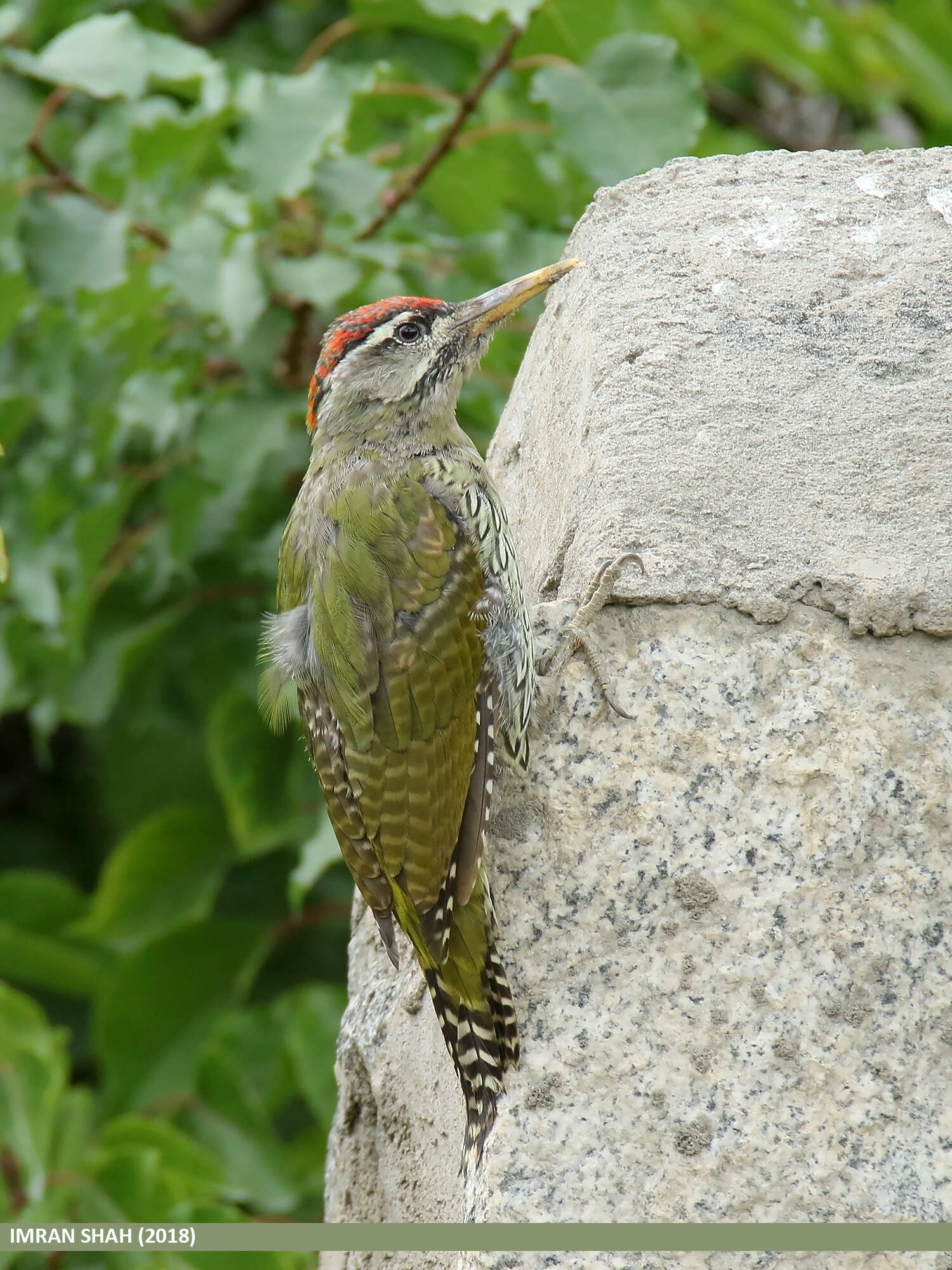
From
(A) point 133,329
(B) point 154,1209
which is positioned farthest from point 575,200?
(B) point 154,1209

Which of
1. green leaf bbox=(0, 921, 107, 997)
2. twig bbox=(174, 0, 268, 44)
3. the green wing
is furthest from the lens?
twig bbox=(174, 0, 268, 44)

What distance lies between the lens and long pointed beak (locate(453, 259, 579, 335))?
284 cm

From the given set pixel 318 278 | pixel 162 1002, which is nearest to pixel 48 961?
A: pixel 162 1002

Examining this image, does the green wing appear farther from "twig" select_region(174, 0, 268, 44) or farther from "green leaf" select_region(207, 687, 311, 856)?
"twig" select_region(174, 0, 268, 44)

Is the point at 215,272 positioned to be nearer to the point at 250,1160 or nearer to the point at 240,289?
the point at 240,289

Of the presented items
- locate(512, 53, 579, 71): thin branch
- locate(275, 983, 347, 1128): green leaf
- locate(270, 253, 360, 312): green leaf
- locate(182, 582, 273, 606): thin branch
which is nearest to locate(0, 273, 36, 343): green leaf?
locate(270, 253, 360, 312): green leaf

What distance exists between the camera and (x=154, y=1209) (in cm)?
366

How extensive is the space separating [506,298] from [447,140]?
0.67 meters

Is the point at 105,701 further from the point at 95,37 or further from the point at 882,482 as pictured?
the point at 882,482

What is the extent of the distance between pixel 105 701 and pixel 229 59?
234cm

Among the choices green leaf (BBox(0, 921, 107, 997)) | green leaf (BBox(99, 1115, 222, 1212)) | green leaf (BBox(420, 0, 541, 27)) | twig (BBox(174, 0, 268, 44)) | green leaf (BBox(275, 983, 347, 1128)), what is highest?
green leaf (BBox(420, 0, 541, 27))

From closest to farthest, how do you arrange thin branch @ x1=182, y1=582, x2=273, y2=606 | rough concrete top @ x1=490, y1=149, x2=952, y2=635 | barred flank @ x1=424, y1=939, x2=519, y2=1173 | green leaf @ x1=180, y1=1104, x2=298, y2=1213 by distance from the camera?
barred flank @ x1=424, y1=939, x2=519, y2=1173 < rough concrete top @ x1=490, y1=149, x2=952, y2=635 < green leaf @ x1=180, y1=1104, x2=298, y2=1213 < thin branch @ x1=182, y1=582, x2=273, y2=606

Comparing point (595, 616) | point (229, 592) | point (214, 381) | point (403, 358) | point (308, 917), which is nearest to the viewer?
point (595, 616)

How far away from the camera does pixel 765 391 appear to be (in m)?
2.35
